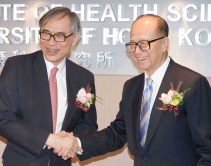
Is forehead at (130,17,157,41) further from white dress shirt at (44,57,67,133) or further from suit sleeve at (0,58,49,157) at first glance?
suit sleeve at (0,58,49,157)

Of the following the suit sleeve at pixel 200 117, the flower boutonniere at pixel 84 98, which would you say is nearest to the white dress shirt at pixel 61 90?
the flower boutonniere at pixel 84 98

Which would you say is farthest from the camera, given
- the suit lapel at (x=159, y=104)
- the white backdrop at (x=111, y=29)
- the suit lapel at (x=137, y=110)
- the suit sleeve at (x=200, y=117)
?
the white backdrop at (x=111, y=29)

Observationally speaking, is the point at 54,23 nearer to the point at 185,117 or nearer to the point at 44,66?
the point at 44,66

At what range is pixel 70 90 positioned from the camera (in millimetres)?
3854

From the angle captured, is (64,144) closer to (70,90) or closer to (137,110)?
(70,90)

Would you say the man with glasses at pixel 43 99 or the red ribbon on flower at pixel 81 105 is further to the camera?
the red ribbon on flower at pixel 81 105

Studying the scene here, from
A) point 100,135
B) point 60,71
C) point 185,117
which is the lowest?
point 100,135

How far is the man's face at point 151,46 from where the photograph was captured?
3.57 m

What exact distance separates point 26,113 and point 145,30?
1045mm

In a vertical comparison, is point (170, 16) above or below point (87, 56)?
above

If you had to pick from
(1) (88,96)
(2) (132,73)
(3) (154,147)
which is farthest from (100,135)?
(2) (132,73)

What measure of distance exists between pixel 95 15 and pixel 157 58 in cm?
174

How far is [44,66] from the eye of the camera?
3.78 metres

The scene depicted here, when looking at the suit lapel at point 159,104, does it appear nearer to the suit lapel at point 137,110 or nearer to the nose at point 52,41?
the suit lapel at point 137,110
